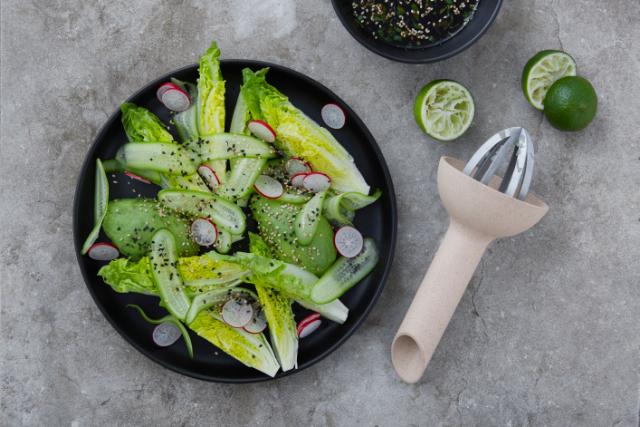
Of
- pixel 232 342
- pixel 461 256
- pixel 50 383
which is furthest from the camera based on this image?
pixel 50 383

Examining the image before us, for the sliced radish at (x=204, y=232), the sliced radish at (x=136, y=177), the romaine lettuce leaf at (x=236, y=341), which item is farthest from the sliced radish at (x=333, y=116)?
the romaine lettuce leaf at (x=236, y=341)

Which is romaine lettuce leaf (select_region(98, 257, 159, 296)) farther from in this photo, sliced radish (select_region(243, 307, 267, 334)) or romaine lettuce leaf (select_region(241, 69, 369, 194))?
romaine lettuce leaf (select_region(241, 69, 369, 194))

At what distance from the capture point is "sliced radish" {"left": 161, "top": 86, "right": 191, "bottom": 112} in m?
2.30

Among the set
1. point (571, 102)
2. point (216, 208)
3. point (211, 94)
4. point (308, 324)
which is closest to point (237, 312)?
point (308, 324)

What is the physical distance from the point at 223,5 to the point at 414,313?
1.50m

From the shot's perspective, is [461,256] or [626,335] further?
[626,335]

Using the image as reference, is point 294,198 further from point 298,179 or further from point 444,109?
point 444,109

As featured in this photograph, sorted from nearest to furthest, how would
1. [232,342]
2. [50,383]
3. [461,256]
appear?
1. [461,256]
2. [232,342]
3. [50,383]

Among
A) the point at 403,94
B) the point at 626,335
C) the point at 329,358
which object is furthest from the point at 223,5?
the point at 626,335

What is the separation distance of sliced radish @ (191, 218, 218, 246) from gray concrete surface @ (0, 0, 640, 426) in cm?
59

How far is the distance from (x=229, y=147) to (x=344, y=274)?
667 millimetres

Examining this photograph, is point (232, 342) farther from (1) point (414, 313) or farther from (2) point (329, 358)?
(1) point (414, 313)

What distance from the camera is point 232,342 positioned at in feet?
7.58

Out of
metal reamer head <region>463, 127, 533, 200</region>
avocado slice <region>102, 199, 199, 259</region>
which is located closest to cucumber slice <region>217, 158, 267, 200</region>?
avocado slice <region>102, 199, 199, 259</region>
